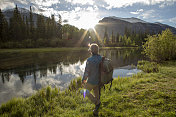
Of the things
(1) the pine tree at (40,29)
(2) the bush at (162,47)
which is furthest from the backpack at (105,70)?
(1) the pine tree at (40,29)

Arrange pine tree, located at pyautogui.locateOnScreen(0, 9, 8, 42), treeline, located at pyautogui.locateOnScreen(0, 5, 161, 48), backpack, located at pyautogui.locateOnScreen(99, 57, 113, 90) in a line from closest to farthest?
backpack, located at pyautogui.locateOnScreen(99, 57, 113, 90)
treeline, located at pyautogui.locateOnScreen(0, 5, 161, 48)
pine tree, located at pyautogui.locateOnScreen(0, 9, 8, 42)

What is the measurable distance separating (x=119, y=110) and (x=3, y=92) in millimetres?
8490

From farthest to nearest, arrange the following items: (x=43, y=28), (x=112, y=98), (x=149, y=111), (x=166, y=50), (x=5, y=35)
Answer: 1. (x=43, y=28)
2. (x=5, y=35)
3. (x=166, y=50)
4. (x=112, y=98)
5. (x=149, y=111)

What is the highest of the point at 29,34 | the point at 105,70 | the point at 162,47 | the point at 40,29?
the point at 40,29

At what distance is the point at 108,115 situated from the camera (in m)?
4.27

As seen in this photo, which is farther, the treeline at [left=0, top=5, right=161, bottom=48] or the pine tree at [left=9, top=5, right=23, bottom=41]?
the pine tree at [left=9, top=5, right=23, bottom=41]

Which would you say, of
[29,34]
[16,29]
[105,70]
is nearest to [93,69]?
[105,70]

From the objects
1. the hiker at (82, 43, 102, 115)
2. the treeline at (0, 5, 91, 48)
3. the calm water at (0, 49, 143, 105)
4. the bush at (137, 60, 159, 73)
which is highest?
the treeline at (0, 5, 91, 48)

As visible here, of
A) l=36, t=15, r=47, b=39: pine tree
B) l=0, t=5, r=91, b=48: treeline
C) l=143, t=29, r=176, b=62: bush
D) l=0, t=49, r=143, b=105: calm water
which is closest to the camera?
l=0, t=49, r=143, b=105: calm water

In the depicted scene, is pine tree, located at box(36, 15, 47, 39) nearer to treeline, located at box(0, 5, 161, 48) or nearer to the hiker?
treeline, located at box(0, 5, 161, 48)

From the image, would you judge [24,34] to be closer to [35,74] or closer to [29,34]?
[29,34]

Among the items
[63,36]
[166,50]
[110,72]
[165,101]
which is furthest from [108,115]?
[63,36]

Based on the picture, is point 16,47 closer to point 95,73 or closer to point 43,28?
point 43,28

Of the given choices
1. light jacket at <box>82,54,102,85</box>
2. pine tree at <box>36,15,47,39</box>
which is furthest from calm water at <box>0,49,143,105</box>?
pine tree at <box>36,15,47,39</box>
